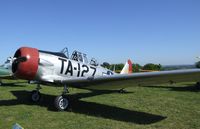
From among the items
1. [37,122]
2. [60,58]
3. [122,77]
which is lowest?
[37,122]

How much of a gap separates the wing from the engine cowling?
0.82 metres

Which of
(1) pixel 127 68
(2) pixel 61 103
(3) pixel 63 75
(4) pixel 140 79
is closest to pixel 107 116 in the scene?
(4) pixel 140 79

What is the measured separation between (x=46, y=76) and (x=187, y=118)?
433 centimetres

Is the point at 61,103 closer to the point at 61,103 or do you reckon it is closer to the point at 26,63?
the point at 61,103

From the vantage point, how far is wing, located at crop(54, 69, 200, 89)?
21.9 ft

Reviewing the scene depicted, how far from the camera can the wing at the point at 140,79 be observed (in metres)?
6.67

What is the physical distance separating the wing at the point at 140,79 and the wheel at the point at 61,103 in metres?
0.51

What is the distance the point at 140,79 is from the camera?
752 centimetres

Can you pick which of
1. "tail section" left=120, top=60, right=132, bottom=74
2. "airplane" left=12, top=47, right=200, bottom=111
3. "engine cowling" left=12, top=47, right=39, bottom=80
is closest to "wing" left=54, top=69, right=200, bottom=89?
"airplane" left=12, top=47, right=200, bottom=111

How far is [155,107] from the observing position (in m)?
8.85

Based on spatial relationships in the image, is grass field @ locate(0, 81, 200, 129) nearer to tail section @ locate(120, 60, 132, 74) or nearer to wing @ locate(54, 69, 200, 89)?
wing @ locate(54, 69, 200, 89)

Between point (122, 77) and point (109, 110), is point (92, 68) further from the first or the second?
point (122, 77)

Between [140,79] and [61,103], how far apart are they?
252 centimetres

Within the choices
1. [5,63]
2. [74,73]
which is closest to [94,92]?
[74,73]
